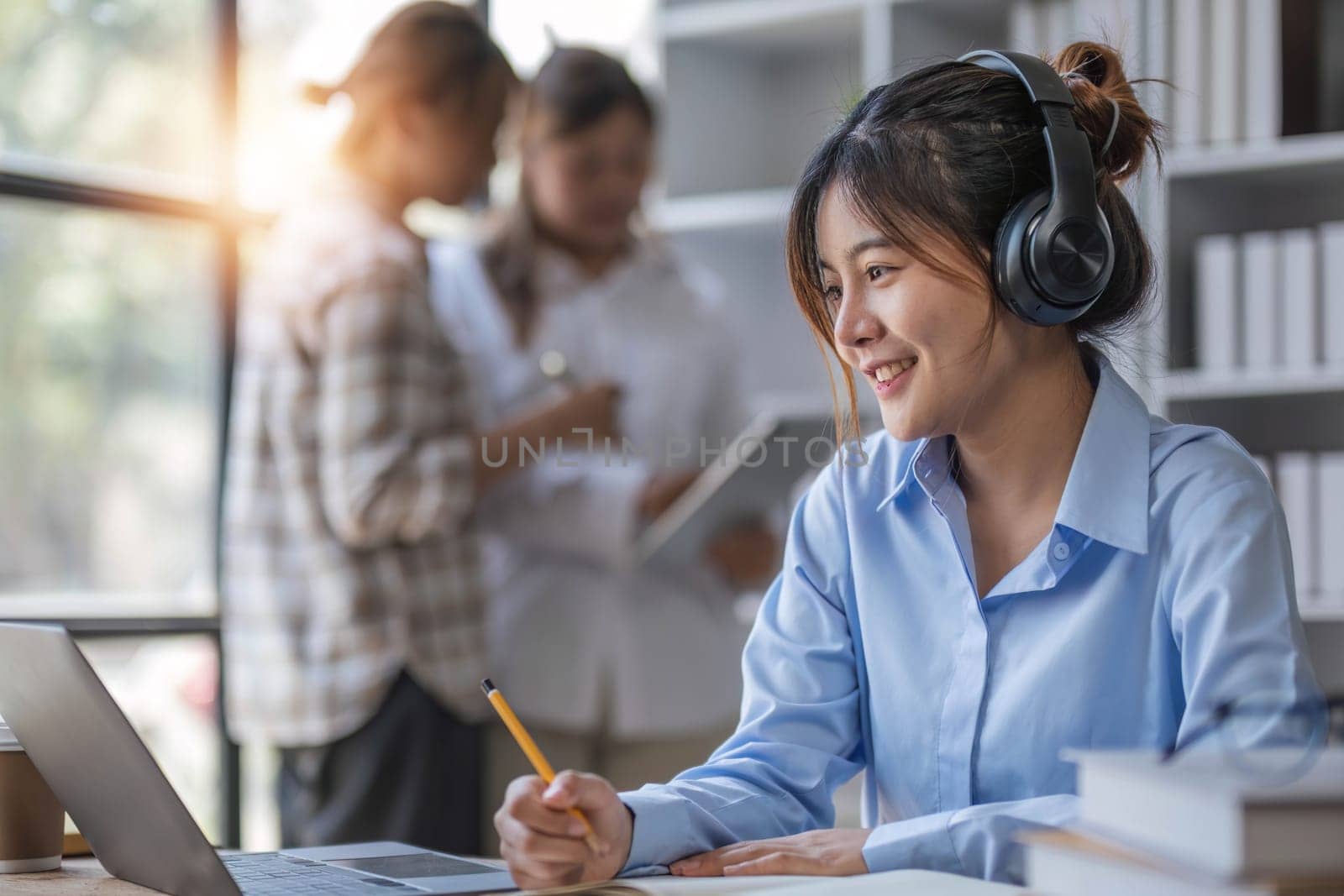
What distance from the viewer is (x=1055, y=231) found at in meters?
1.05

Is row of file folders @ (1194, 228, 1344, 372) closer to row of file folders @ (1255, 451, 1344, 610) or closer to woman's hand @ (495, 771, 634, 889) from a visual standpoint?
row of file folders @ (1255, 451, 1344, 610)

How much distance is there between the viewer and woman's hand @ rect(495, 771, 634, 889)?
3.00 feet

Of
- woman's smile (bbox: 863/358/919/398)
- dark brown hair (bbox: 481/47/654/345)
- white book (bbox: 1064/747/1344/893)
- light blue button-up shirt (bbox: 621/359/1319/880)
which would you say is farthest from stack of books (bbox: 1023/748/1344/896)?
dark brown hair (bbox: 481/47/654/345)

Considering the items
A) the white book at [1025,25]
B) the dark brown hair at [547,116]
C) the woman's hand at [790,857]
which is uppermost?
the white book at [1025,25]

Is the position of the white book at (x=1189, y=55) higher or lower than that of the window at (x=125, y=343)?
higher

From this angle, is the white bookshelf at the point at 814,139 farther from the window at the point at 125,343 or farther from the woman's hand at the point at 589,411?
the window at the point at 125,343

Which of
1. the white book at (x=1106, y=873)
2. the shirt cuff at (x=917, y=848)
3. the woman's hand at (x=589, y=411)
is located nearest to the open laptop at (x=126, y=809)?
the shirt cuff at (x=917, y=848)

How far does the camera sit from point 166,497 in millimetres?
2490

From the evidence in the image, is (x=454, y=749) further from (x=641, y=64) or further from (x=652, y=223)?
(x=641, y=64)

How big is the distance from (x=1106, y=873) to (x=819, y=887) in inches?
8.3

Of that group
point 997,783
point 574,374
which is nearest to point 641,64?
point 574,374

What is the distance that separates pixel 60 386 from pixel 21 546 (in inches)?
10.7

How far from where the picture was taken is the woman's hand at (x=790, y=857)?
97 cm

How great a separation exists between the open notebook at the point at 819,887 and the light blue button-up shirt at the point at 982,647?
0.27 feet
